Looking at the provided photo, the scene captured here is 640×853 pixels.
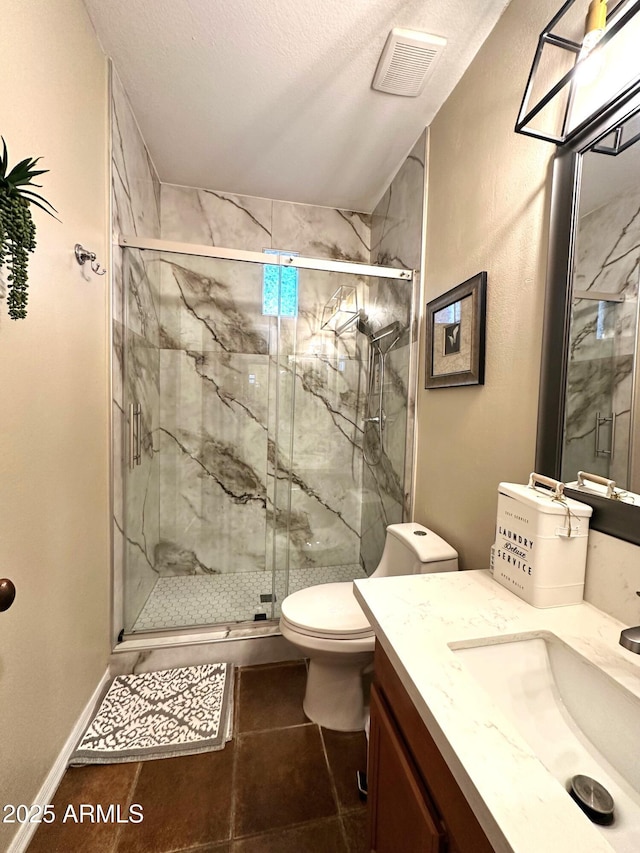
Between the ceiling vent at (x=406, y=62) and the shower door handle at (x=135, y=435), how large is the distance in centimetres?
187

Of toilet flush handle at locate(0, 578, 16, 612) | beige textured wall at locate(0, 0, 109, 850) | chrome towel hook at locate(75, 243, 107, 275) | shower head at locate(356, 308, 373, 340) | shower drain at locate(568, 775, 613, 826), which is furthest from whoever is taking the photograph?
shower head at locate(356, 308, 373, 340)

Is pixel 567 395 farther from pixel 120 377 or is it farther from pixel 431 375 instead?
pixel 120 377

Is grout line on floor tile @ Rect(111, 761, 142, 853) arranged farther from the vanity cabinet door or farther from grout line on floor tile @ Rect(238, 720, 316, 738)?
the vanity cabinet door

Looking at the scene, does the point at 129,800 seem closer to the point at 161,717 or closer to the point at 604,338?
the point at 161,717

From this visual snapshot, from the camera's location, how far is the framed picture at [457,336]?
132 centimetres

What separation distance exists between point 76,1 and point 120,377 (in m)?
1.31

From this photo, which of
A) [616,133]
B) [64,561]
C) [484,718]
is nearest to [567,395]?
[616,133]

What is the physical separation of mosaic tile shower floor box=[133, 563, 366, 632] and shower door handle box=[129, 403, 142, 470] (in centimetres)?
81

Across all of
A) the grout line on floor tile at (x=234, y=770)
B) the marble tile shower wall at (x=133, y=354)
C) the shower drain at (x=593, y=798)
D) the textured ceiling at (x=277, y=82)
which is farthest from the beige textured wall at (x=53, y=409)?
the shower drain at (x=593, y=798)

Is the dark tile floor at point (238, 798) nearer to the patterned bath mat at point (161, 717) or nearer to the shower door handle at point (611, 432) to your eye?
the patterned bath mat at point (161, 717)

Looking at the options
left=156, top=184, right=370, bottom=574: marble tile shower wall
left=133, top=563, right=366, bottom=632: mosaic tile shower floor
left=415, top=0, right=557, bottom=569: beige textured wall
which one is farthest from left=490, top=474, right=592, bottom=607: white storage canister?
left=156, top=184, right=370, bottom=574: marble tile shower wall

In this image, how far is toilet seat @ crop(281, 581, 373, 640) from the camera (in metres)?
1.32

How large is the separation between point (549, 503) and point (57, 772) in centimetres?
174

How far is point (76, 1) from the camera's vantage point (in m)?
1.21
